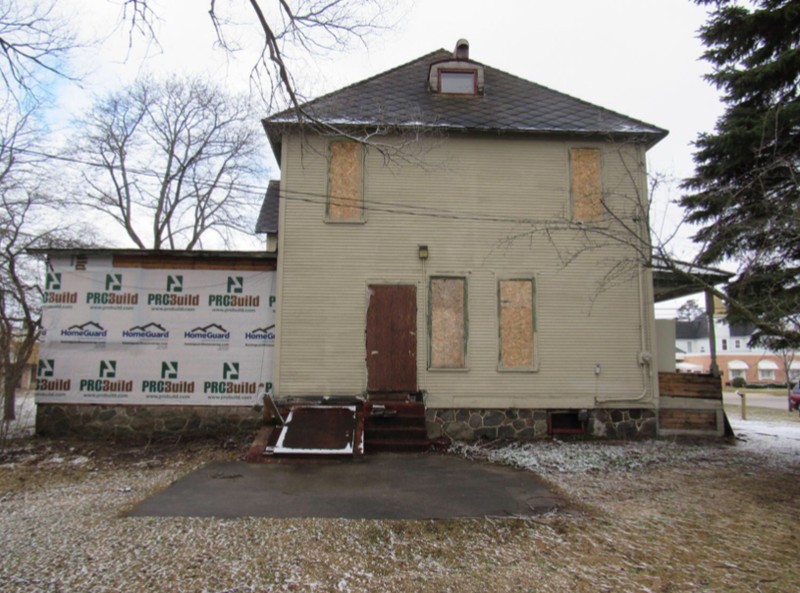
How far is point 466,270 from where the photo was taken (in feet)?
32.4

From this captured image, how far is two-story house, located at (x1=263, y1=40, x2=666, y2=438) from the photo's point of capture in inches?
377

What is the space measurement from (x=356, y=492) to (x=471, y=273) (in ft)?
16.6

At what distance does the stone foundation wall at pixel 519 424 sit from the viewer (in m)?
9.48

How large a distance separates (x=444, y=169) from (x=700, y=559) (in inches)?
305

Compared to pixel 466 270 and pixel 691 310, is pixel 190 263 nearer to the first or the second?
pixel 466 270

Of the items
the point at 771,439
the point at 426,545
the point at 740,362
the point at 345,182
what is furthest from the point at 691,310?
the point at 426,545

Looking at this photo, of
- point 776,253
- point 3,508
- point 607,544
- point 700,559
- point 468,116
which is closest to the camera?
point 700,559

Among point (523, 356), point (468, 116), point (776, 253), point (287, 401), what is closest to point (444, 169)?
point (468, 116)

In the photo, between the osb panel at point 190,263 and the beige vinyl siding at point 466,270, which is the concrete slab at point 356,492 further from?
the osb panel at point 190,263

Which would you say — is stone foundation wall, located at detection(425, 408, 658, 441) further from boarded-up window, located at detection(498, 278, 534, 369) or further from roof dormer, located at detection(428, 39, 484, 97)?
roof dormer, located at detection(428, 39, 484, 97)

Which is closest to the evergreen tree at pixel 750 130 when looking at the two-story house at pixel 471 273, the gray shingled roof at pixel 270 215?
the two-story house at pixel 471 273

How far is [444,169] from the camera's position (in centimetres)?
1014

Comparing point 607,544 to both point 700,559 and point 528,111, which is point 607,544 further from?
point 528,111

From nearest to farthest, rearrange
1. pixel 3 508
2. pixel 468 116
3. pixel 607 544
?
1. pixel 607 544
2. pixel 3 508
3. pixel 468 116
